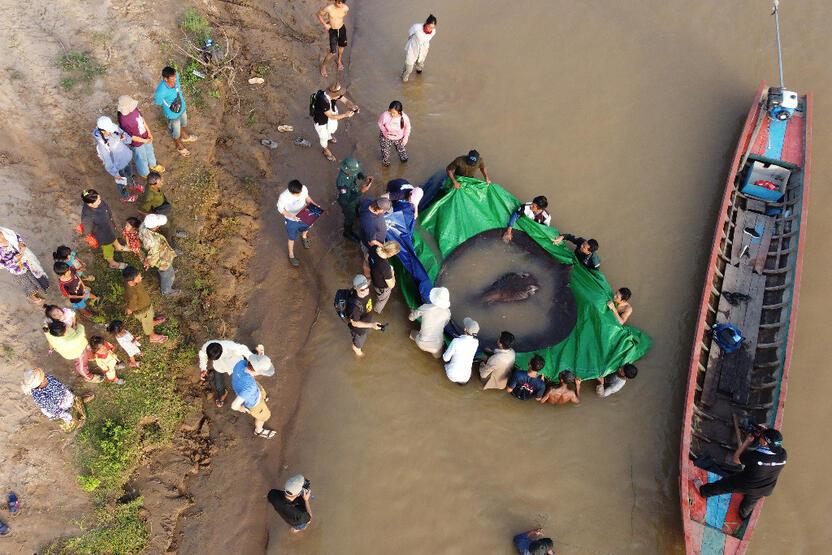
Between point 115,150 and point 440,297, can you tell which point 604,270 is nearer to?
point 440,297

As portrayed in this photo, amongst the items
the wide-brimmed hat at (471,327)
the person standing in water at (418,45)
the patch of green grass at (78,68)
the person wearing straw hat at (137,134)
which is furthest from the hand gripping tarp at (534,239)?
the patch of green grass at (78,68)

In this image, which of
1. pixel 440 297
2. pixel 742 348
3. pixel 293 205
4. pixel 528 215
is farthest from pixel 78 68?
pixel 742 348

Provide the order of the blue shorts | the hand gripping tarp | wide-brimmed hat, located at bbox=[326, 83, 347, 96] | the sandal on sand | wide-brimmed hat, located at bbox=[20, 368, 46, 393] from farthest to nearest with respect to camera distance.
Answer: wide-brimmed hat, located at bbox=[326, 83, 347, 96] < the blue shorts < the hand gripping tarp < the sandal on sand < wide-brimmed hat, located at bbox=[20, 368, 46, 393]

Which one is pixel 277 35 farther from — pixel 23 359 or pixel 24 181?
pixel 23 359

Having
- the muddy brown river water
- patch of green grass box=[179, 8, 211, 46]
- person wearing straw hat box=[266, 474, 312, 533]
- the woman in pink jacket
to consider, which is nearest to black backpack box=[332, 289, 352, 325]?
the muddy brown river water

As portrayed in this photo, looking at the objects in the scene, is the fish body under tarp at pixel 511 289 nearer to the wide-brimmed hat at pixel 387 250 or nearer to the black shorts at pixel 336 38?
the wide-brimmed hat at pixel 387 250

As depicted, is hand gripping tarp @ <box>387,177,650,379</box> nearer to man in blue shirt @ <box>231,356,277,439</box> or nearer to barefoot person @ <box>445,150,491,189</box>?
barefoot person @ <box>445,150,491,189</box>
